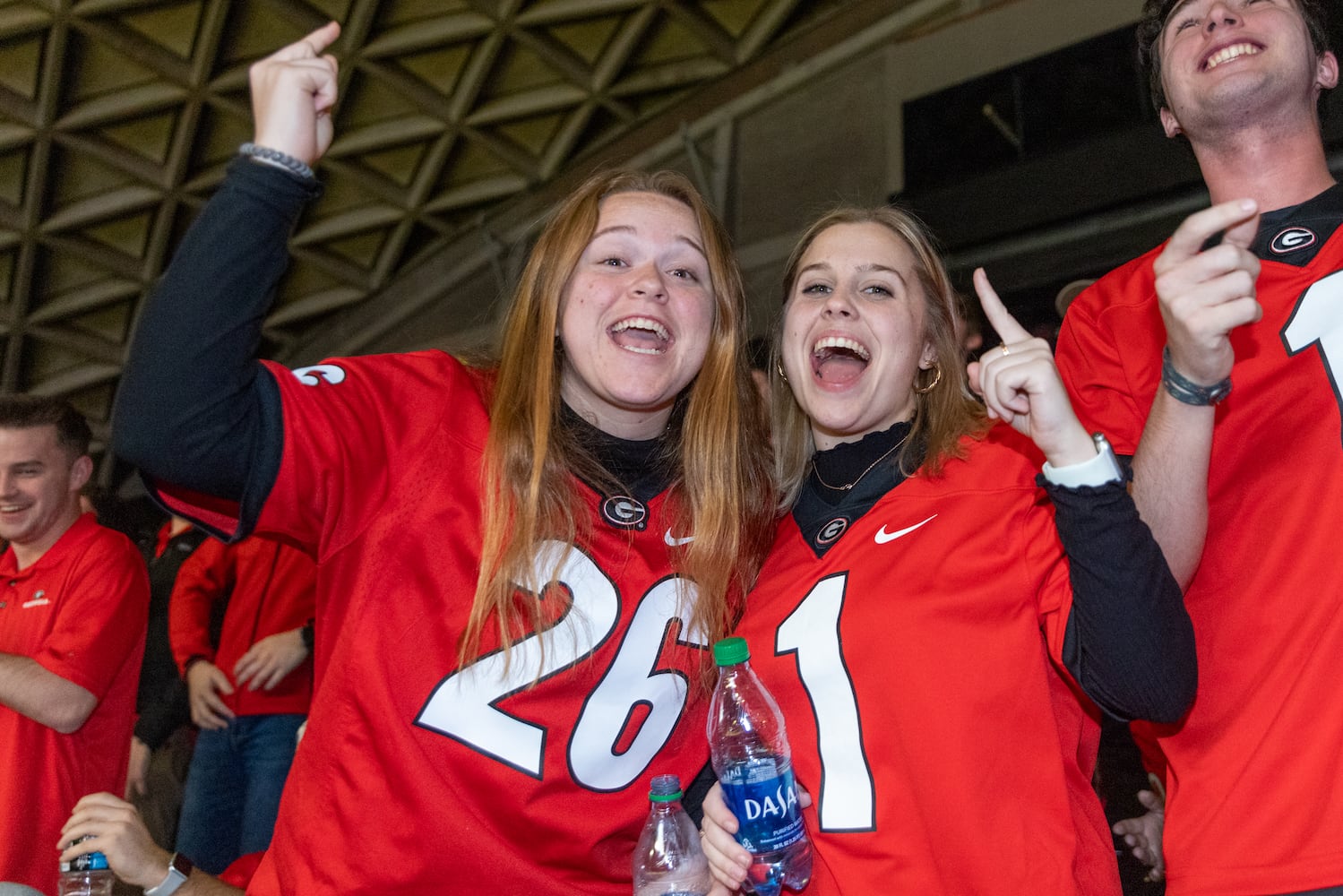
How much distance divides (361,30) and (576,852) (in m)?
9.57

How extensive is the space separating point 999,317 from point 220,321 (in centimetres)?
122

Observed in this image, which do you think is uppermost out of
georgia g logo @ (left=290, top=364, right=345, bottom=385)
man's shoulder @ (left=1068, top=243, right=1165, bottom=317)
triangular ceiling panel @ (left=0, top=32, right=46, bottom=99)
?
triangular ceiling panel @ (left=0, top=32, right=46, bottom=99)

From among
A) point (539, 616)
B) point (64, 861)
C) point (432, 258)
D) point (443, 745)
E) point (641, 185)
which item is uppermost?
point (432, 258)

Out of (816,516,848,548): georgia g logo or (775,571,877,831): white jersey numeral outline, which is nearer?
(775,571,877,831): white jersey numeral outline

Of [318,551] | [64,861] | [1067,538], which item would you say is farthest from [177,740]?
[1067,538]

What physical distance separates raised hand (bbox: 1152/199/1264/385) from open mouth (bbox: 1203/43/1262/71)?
2.32ft

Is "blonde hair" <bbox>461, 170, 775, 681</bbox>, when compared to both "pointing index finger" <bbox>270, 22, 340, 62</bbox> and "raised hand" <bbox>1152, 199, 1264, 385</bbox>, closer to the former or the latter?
"pointing index finger" <bbox>270, 22, 340, 62</bbox>

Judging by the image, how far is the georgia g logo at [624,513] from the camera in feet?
6.56

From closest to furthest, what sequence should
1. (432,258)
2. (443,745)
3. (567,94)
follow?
(443,745)
(567,94)
(432,258)

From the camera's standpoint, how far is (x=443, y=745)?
5.65ft

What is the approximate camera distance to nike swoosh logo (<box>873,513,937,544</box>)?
1.83 meters

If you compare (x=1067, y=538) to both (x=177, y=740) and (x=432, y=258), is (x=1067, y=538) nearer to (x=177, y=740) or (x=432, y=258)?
(x=177, y=740)

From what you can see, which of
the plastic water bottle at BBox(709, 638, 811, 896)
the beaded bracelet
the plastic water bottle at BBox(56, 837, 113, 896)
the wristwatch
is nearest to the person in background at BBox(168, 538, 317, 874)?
the plastic water bottle at BBox(56, 837, 113, 896)

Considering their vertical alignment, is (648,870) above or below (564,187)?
below
